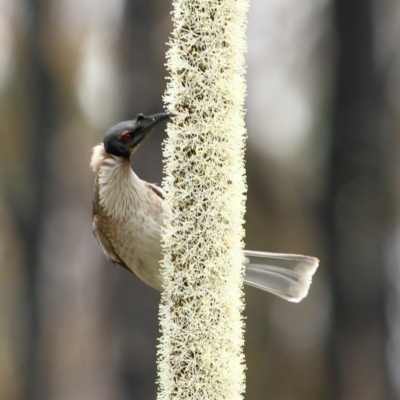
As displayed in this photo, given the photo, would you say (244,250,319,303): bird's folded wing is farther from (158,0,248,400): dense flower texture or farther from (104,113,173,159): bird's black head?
(158,0,248,400): dense flower texture

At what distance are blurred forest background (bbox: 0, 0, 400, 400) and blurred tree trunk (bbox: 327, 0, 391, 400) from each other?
0.02 metres

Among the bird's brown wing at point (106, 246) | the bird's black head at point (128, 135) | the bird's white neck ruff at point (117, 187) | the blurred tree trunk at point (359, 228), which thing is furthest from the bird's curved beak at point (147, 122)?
the blurred tree trunk at point (359, 228)

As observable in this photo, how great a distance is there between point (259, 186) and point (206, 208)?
7.97m

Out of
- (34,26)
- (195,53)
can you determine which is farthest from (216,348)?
(34,26)

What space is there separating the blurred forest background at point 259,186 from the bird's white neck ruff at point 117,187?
483cm

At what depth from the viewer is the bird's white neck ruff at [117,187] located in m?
3.35

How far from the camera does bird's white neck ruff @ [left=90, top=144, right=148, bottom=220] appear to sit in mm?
3352

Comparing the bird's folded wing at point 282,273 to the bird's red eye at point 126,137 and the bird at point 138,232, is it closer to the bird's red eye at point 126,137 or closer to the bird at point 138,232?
the bird at point 138,232

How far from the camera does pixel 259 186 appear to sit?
9.95 m

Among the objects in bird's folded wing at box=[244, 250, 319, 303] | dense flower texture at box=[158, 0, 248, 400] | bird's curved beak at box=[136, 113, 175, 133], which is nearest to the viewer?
dense flower texture at box=[158, 0, 248, 400]

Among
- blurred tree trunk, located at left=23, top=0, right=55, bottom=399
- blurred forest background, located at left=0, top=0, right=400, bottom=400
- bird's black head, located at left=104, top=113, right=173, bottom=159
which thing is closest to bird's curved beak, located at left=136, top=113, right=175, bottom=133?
bird's black head, located at left=104, top=113, right=173, bottom=159

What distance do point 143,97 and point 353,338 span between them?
3763 millimetres

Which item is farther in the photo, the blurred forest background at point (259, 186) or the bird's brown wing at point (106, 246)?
the blurred forest background at point (259, 186)

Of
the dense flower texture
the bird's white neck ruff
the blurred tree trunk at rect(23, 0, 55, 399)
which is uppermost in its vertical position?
the blurred tree trunk at rect(23, 0, 55, 399)
